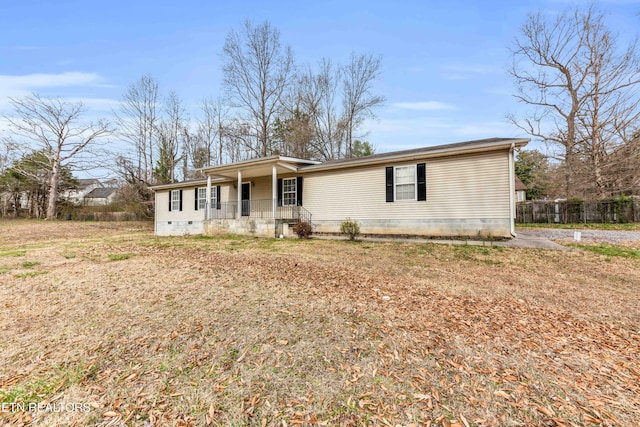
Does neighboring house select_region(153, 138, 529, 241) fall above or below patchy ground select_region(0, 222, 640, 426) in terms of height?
above

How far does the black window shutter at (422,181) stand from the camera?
10.3 metres

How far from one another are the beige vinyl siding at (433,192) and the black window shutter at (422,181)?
125 mm

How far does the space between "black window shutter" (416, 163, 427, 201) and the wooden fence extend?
12108 mm

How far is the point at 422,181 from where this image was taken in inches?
407

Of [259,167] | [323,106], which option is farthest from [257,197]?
[323,106]

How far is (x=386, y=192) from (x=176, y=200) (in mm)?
13859

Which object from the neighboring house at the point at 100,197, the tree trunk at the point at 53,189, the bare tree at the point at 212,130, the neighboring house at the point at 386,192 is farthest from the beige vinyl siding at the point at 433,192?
the neighboring house at the point at 100,197

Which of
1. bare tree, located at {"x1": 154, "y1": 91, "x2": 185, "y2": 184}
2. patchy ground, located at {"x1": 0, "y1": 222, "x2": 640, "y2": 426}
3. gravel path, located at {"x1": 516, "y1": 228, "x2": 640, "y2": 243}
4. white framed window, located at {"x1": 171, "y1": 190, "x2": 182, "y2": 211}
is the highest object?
bare tree, located at {"x1": 154, "y1": 91, "x2": 185, "y2": 184}

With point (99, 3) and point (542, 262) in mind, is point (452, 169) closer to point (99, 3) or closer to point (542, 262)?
point (542, 262)

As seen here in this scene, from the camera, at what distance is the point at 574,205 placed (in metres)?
16.5

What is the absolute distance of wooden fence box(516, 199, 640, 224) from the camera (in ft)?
50.0

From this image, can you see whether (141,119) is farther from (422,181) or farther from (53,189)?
(422,181)

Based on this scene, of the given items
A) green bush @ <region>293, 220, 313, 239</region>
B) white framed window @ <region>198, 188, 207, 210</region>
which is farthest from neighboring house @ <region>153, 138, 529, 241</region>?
green bush @ <region>293, 220, 313, 239</region>

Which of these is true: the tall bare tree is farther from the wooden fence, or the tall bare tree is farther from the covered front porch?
the wooden fence
